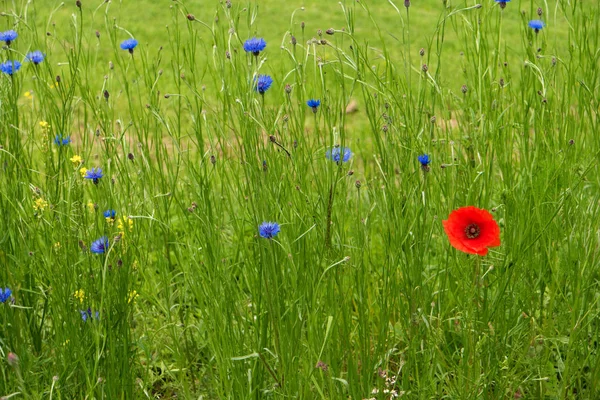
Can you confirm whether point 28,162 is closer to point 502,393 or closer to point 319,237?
point 319,237

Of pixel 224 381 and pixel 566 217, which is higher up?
pixel 566 217

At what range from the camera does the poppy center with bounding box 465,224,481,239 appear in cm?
178

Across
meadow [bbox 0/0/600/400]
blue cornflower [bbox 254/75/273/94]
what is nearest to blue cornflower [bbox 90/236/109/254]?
meadow [bbox 0/0/600/400]

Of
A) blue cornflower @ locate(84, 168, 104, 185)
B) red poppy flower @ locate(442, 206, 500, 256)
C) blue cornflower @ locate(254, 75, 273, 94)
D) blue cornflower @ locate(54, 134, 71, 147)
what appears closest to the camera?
red poppy flower @ locate(442, 206, 500, 256)

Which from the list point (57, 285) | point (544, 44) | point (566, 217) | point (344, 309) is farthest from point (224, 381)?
point (544, 44)

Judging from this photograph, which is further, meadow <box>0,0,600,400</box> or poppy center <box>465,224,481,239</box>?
meadow <box>0,0,600,400</box>

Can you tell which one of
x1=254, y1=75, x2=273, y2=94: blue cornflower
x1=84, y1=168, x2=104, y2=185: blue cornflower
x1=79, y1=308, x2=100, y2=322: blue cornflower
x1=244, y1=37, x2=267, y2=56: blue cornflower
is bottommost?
x1=79, y1=308, x2=100, y2=322: blue cornflower

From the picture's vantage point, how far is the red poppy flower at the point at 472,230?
174 cm

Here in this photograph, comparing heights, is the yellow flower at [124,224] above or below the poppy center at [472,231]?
above

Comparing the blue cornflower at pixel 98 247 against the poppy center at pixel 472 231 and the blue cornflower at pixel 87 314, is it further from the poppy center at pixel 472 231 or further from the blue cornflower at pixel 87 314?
the poppy center at pixel 472 231

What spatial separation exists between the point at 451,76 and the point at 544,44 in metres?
3.28

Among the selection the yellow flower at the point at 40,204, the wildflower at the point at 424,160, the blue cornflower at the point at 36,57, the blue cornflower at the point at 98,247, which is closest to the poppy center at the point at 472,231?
the wildflower at the point at 424,160

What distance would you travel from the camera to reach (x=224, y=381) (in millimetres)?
1903

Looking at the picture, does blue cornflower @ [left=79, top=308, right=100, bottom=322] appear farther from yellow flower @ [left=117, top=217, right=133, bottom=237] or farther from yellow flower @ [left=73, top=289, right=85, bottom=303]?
yellow flower @ [left=117, top=217, right=133, bottom=237]
